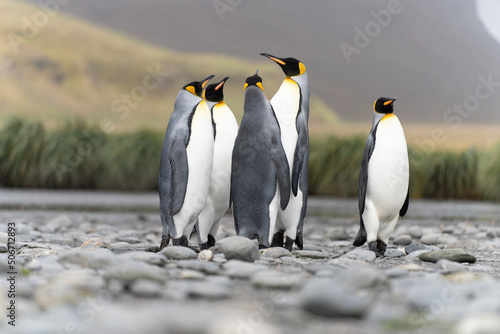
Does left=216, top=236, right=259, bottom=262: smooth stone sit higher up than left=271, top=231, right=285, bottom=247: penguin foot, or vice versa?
left=216, top=236, right=259, bottom=262: smooth stone

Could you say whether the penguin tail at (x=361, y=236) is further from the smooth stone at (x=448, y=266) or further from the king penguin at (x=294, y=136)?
the smooth stone at (x=448, y=266)

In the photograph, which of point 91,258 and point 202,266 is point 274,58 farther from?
point 91,258

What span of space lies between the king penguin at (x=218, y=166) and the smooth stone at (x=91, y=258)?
1.64 meters

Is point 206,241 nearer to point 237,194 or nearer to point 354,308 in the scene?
point 237,194

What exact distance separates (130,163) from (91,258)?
11.0 metres

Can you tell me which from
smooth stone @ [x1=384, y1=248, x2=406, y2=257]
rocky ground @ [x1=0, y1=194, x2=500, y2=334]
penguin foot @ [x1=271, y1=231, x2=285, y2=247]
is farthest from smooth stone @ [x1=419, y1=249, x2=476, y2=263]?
penguin foot @ [x1=271, y1=231, x2=285, y2=247]

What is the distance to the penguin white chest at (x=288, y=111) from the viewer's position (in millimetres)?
4613

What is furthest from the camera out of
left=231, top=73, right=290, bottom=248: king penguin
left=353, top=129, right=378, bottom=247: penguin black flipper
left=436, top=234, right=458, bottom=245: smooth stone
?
left=436, top=234, right=458, bottom=245: smooth stone

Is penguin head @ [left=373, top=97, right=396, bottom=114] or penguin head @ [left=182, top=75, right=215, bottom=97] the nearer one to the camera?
penguin head @ [left=182, top=75, right=215, bottom=97]

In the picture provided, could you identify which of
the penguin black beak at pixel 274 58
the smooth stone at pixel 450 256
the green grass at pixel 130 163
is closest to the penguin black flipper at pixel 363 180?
the smooth stone at pixel 450 256

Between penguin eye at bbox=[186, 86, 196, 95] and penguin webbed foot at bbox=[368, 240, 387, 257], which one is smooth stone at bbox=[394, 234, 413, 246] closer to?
penguin webbed foot at bbox=[368, 240, 387, 257]

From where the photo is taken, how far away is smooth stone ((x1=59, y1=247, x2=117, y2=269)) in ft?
9.76

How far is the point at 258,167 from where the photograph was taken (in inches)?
175

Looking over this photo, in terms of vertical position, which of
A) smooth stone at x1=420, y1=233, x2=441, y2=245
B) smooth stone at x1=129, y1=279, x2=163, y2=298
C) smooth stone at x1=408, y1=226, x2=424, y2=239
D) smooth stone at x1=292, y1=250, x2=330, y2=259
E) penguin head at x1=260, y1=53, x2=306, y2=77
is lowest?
smooth stone at x1=408, y1=226, x2=424, y2=239
